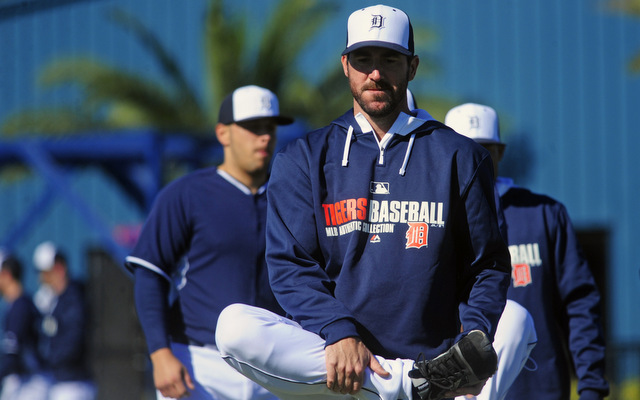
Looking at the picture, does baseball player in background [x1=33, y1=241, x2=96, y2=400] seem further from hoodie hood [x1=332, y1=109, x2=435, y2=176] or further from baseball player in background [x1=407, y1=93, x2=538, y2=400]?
hoodie hood [x1=332, y1=109, x2=435, y2=176]

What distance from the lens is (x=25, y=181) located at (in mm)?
20156

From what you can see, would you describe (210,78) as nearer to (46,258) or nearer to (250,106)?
(46,258)

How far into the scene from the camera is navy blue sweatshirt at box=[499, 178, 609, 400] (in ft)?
17.5

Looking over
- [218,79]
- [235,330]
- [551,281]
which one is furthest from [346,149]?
[218,79]

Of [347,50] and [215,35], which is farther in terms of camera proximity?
[215,35]

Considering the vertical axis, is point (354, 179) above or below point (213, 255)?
above

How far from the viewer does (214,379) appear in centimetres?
550

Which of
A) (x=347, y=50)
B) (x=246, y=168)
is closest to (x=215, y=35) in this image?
(x=246, y=168)

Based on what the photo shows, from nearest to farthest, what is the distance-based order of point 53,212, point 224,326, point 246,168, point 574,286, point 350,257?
point 224,326 → point 350,257 → point 574,286 → point 246,168 → point 53,212

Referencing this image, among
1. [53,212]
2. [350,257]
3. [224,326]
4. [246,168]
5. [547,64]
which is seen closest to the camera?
[224,326]

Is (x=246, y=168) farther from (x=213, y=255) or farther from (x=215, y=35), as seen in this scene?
(x=215, y=35)

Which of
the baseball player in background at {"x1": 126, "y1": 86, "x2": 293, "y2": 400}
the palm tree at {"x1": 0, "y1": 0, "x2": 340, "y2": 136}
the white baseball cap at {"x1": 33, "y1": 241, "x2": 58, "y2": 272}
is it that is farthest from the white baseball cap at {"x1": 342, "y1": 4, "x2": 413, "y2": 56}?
the palm tree at {"x1": 0, "y1": 0, "x2": 340, "y2": 136}

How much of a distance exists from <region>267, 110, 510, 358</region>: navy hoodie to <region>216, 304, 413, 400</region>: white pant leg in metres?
0.13

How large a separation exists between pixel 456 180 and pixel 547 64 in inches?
533
